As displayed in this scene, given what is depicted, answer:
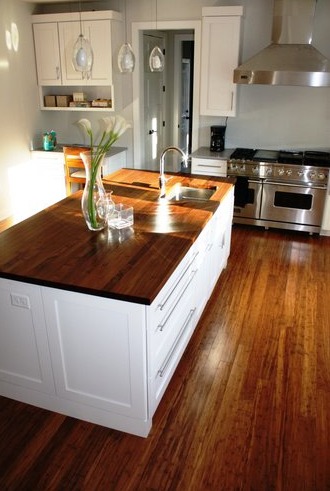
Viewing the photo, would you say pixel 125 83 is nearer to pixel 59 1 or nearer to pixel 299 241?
pixel 59 1

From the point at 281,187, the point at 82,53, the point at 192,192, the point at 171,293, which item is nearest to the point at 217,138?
the point at 281,187

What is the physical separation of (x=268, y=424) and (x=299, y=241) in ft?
9.45

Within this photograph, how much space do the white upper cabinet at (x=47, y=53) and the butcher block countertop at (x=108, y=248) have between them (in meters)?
2.92

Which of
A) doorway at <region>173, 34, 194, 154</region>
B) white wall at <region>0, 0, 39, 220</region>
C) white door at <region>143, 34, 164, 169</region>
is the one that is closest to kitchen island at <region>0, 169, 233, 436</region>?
white wall at <region>0, 0, 39, 220</region>

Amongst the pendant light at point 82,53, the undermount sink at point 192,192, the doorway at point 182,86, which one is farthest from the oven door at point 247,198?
the doorway at point 182,86

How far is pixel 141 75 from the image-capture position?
17.9ft

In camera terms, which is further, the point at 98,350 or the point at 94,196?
the point at 94,196

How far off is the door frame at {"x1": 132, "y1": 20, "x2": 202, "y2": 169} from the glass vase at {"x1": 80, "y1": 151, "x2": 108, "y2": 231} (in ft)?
10.2

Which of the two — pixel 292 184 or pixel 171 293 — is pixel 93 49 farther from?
pixel 171 293

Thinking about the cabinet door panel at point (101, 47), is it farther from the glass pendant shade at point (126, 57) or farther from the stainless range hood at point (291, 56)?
the glass pendant shade at point (126, 57)

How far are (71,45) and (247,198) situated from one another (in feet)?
9.43

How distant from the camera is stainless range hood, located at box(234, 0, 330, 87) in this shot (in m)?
4.10

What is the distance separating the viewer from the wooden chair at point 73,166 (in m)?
4.99

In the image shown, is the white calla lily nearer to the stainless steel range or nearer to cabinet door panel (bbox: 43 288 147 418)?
cabinet door panel (bbox: 43 288 147 418)
